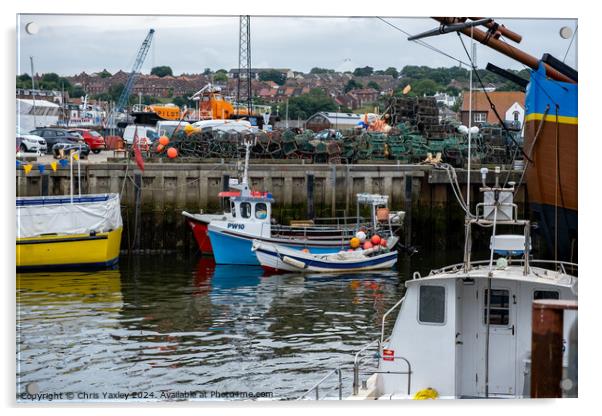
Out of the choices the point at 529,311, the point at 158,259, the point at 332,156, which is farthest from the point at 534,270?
the point at 332,156

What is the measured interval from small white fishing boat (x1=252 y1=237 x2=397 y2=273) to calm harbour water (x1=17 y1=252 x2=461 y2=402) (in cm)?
41

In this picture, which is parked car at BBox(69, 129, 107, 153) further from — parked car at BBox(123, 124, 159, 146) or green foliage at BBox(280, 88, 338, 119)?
green foliage at BBox(280, 88, 338, 119)

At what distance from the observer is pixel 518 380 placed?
30.9ft

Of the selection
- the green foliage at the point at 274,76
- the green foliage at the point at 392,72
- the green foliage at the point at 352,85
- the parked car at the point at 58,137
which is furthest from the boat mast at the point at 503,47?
the parked car at the point at 58,137

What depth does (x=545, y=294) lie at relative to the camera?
30.2 feet

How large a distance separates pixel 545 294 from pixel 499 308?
1.43 feet

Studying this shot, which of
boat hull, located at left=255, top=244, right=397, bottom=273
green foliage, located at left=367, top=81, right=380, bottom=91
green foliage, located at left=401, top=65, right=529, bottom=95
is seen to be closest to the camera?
green foliage, located at left=401, top=65, right=529, bottom=95

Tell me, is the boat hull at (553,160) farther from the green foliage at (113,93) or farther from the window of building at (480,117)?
the window of building at (480,117)

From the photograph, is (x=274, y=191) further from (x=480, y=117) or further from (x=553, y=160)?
(x=553, y=160)

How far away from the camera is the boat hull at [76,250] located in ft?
62.2

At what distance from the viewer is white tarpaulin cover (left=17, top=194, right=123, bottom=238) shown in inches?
752

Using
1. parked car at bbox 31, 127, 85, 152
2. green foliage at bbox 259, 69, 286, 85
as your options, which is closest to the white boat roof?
green foliage at bbox 259, 69, 286, 85
